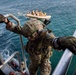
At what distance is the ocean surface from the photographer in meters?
10.4

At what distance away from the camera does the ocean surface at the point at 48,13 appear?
10370 millimetres

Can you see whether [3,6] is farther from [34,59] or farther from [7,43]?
[34,59]

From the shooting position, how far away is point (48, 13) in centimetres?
1764

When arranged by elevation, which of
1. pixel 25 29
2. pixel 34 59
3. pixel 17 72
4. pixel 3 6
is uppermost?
pixel 25 29

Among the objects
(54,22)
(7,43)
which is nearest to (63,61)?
(7,43)

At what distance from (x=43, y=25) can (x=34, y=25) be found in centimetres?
20

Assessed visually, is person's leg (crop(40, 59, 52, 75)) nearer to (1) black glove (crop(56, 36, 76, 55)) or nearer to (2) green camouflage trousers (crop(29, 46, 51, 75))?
(2) green camouflage trousers (crop(29, 46, 51, 75))

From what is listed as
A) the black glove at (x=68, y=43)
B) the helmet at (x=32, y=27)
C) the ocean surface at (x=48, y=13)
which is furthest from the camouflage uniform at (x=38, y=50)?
the ocean surface at (x=48, y=13)

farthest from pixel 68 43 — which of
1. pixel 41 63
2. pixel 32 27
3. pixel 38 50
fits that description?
pixel 41 63

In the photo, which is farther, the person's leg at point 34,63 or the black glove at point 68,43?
the person's leg at point 34,63

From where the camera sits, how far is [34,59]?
3.40 m

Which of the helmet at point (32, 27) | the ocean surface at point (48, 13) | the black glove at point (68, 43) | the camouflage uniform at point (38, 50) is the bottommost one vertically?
the ocean surface at point (48, 13)

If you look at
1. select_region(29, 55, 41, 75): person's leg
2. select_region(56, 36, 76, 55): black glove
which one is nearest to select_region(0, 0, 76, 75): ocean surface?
select_region(29, 55, 41, 75): person's leg

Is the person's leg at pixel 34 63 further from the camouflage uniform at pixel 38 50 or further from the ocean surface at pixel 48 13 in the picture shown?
the ocean surface at pixel 48 13
